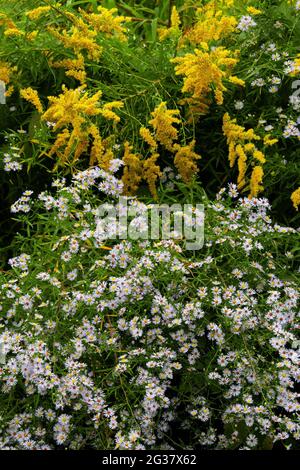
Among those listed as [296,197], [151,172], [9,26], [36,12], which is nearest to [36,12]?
[36,12]

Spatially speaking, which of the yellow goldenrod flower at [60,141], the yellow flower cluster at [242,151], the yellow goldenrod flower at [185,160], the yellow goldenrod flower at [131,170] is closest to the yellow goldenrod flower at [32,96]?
the yellow goldenrod flower at [60,141]

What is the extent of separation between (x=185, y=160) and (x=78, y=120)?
20.2 inches

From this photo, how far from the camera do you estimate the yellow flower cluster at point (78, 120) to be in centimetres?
350

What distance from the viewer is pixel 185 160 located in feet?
12.1

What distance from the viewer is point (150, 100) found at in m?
3.82

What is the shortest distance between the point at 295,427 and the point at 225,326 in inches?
17.1

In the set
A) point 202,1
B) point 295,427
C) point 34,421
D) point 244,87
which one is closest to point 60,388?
point 34,421

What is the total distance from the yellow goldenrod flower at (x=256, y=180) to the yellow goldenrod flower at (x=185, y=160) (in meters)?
0.28

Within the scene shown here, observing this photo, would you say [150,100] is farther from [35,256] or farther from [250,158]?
[35,256]

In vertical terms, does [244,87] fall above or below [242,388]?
above

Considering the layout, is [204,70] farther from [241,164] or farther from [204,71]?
[241,164]

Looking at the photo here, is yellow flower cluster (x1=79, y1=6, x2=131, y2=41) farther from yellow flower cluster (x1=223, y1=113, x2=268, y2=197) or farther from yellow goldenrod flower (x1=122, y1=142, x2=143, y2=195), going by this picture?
yellow flower cluster (x1=223, y1=113, x2=268, y2=197)

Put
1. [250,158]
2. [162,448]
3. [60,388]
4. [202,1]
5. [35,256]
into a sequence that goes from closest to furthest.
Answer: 1. [60,388]
2. [162,448]
3. [35,256]
4. [250,158]
5. [202,1]

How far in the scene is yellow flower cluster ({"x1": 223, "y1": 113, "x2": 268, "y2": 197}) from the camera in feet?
11.5
